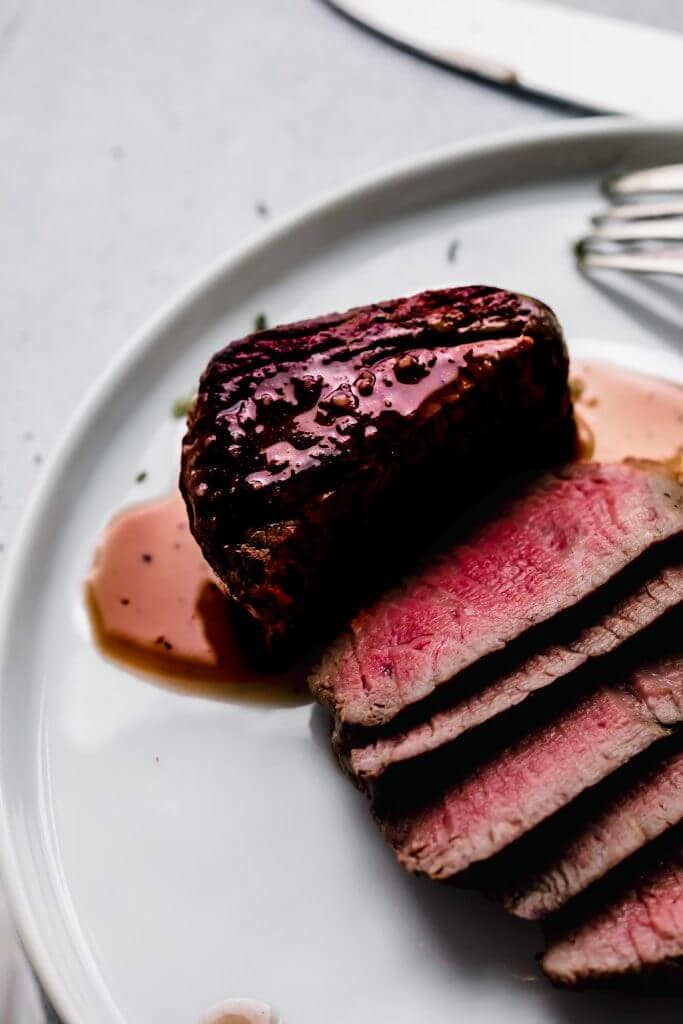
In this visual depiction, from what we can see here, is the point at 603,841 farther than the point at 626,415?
No

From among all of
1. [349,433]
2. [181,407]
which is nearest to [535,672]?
[349,433]

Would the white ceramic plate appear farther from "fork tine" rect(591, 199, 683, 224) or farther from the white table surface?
Result: the white table surface

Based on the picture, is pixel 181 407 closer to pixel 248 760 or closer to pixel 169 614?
pixel 169 614

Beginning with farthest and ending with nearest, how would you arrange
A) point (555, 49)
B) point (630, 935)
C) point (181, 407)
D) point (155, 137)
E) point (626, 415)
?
point (155, 137)
point (555, 49)
point (181, 407)
point (626, 415)
point (630, 935)

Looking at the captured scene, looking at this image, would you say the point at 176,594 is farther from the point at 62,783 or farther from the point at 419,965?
the point at 419,965

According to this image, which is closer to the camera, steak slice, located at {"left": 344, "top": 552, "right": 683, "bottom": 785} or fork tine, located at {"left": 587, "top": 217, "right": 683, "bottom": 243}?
steak slice, located at {"left": 344, "top": 552, "right": 683, "bottom": 785}

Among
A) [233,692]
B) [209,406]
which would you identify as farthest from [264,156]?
[233,692]

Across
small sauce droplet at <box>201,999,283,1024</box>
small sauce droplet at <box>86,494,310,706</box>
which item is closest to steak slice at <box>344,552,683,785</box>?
small sauce droplet at <box>86,494,310,706</box>
